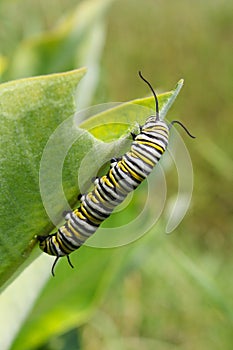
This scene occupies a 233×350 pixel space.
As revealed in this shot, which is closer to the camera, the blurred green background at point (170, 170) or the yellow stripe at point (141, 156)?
the yellow stripe at point (141, 156)

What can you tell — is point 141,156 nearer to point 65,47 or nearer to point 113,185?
point 113,185

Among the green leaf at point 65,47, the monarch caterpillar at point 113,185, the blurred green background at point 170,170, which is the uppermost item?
the monarch caterpillar at point 113,185

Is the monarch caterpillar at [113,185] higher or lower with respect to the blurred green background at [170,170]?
higher

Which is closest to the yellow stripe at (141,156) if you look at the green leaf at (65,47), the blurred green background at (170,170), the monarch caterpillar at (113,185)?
the monarch caterpillar at (113,185)

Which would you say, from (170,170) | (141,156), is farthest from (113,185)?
(170,170)

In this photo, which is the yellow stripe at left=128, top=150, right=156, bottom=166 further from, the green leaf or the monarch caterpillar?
the green leaf

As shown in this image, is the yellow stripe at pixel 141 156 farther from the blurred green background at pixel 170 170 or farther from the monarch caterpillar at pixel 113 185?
the blurred green background at pixel 170 170
